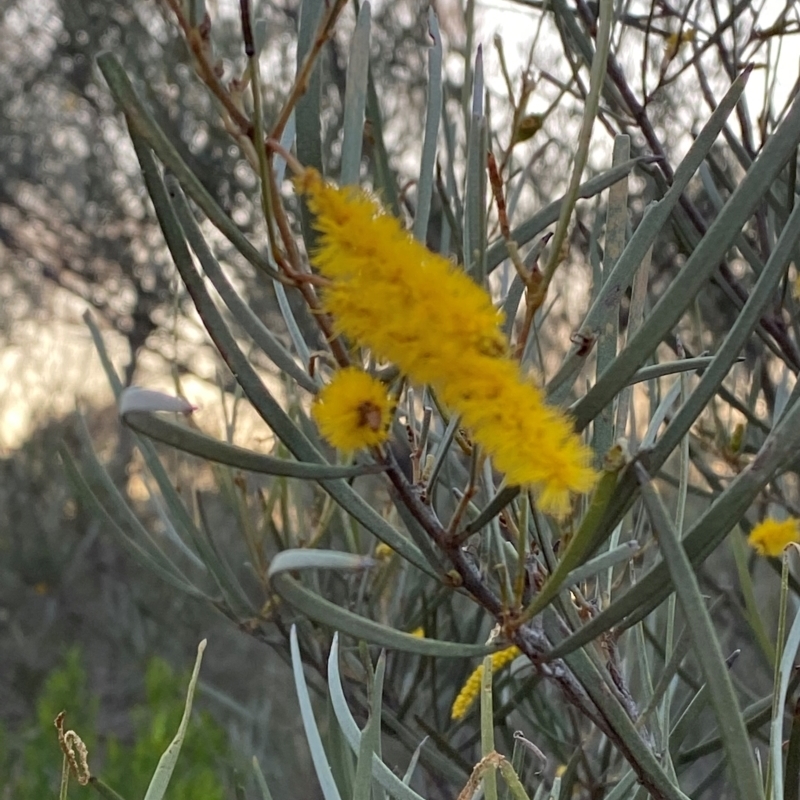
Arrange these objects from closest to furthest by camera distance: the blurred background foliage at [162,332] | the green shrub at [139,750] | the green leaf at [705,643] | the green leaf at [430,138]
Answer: the green leaf at [705,643] → the green leaf at [430,138] → the blurred background foliage at [162,332] → the green shrub at [139,750]

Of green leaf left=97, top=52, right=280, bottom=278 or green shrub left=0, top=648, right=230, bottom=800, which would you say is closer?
green leaf left=97, top=52, right=280, bottom=278

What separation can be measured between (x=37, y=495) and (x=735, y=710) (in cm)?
284

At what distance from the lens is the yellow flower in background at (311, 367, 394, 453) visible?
0.21 meters

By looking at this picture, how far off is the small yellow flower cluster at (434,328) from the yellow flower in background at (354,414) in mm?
23

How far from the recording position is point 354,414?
0.21 m

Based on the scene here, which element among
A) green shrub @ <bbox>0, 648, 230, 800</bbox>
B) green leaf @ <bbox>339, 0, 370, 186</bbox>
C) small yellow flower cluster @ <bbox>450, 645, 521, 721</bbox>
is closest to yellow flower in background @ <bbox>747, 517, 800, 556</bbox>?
small yellow flower cluster @ <bbox>450, 645, 521, 721</bbox>

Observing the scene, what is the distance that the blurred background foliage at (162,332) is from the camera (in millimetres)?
818

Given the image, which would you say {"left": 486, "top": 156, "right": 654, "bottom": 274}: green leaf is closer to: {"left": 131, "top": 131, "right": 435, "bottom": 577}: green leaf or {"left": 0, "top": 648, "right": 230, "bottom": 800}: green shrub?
{"left": 131, "top": 131, "right": 435, "bottom": 577}: green leaf

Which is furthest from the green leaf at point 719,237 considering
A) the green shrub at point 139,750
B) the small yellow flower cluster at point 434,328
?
the green shrub at point 139,750

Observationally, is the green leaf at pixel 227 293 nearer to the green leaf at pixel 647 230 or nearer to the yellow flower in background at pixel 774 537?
the green leaf at pixel 647 230

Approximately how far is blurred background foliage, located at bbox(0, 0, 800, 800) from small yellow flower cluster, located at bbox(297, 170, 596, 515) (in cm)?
35

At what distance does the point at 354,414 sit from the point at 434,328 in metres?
0.04

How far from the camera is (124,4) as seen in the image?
1.94m

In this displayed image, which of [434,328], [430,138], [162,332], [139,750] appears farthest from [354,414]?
[162,332]
